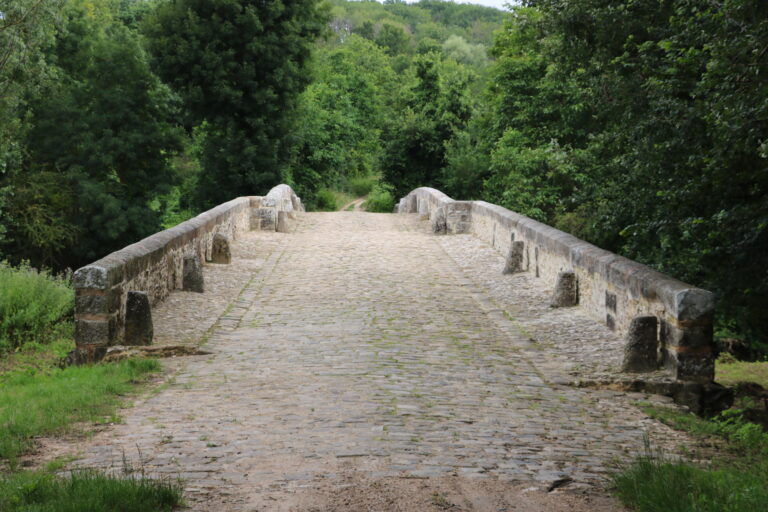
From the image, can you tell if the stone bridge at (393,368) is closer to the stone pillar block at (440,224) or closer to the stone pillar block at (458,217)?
the stone pillar block at (458,217)

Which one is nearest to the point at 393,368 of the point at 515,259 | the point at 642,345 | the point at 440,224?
the point at 642,345

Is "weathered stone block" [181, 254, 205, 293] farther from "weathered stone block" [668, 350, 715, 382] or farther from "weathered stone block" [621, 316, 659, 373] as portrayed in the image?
Answer: "weathered stone block" [668, 350, 715, 382]

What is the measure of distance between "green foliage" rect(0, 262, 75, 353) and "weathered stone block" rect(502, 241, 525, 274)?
25.1ft

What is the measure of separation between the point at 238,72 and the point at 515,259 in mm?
19037

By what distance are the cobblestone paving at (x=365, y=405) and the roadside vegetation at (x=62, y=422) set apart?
0.84ft

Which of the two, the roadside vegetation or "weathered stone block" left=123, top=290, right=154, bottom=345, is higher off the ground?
"weathered stone block" left=123, top=290, right=154, bottom=345

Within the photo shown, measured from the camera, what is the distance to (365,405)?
629 cm

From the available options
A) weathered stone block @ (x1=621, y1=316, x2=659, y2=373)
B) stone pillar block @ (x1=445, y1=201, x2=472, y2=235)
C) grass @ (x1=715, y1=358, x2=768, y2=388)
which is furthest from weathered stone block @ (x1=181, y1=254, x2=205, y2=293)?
stone pillar block @ (x1=445, y1=201, x2=472, y2=235)

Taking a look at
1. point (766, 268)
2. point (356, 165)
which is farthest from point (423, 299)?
point (356, 165)

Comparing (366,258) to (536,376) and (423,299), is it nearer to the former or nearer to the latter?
(423,299)

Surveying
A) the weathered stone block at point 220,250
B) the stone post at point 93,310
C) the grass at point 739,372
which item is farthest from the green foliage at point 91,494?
the weathered stone block at point 220,250

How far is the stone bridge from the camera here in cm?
470

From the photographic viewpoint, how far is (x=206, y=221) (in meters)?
13.6

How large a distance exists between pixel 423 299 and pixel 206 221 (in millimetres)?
4356
